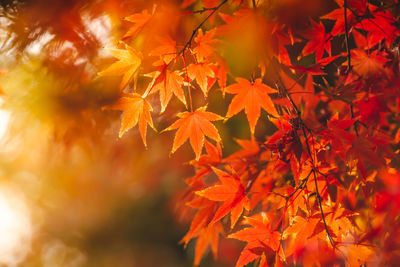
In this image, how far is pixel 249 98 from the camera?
2.51ft

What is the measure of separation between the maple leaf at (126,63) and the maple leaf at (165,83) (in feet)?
0.20

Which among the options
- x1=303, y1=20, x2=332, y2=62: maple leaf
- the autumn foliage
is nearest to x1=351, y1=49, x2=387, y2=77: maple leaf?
the autumn foliage

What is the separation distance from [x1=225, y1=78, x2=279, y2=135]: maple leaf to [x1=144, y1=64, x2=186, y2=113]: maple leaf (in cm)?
14

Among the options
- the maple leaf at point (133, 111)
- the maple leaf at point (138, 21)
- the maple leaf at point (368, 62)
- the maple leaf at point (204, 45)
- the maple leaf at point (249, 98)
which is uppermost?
the maple leaf at point (138, 21)

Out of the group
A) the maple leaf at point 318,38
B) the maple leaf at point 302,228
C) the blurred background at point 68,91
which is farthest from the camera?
the blurred background at point 68,91

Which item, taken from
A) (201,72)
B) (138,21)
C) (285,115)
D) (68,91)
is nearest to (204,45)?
(201,72)

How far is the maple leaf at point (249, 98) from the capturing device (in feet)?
2.45

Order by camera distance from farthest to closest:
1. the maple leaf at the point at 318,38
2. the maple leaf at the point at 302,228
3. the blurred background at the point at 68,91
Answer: the blurred background at the point at 68,91 → the maple leaf at the point at 318,38 → the maple leaf at the point at 302,228

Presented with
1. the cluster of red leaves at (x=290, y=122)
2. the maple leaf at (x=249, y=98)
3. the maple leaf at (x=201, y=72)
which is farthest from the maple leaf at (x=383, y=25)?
the maple leaf at (x=201, y=72)

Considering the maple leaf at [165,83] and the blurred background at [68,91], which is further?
the blurred background at [68,91]

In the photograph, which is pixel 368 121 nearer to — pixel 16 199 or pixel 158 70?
pixel 158 70

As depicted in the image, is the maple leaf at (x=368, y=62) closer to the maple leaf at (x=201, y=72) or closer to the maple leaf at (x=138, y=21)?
the maple leaf at (x=201, y=72)

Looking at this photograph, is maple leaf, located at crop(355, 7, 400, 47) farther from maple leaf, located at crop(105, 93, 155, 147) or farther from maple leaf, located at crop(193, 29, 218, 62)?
maple leaf, located at crop(105, 93, 155, 147)

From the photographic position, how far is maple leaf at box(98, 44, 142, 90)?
0.69 meters
